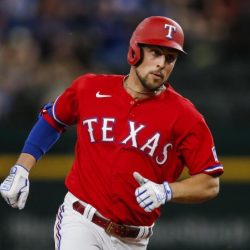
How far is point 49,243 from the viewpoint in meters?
9.63

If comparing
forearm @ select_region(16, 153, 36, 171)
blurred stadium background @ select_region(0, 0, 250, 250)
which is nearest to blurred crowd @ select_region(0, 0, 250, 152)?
blurred stadium background @ select_region(0, 0, 250, 250)

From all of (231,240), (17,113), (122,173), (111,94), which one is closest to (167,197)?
(122,173)

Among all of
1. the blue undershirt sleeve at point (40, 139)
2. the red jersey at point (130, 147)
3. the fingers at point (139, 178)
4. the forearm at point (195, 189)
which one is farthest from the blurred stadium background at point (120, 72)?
the fingers at point (139, 178)

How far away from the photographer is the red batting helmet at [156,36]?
18.9 feet

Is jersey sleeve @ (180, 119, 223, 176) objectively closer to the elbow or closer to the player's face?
the elbow

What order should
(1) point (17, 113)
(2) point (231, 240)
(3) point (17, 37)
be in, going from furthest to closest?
(3) point (17, 37), (1) point (17, 113), (2) point (231, 240)

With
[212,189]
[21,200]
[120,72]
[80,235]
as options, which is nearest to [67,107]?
[21,200]

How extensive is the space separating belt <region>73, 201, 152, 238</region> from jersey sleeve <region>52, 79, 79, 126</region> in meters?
0.62

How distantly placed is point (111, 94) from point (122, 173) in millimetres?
567

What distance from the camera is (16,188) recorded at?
5.92 metres

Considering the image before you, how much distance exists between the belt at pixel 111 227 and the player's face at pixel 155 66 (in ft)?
2.91

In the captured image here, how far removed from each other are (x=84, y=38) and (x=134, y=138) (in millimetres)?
5051

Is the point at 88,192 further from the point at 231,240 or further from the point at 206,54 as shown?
the point at 206,54

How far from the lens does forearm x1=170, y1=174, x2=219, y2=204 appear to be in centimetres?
555
